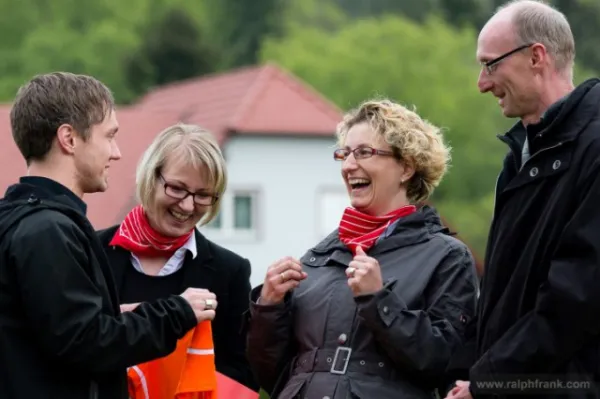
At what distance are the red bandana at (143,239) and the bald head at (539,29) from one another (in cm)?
175

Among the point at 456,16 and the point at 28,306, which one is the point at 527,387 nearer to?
the point at 28,306

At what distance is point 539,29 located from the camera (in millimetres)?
5078

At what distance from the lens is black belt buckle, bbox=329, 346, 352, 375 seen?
550cm

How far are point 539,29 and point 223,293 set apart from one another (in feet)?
6.38

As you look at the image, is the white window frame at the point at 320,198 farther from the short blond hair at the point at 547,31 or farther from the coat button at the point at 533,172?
the coat button at the point at 533,172

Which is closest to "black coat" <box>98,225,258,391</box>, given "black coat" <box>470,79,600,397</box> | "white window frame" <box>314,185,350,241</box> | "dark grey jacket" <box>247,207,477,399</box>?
"dark grey jacket" <box>247,207,477,399</box>

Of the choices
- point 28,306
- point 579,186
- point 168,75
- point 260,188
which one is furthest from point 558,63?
point 168,75

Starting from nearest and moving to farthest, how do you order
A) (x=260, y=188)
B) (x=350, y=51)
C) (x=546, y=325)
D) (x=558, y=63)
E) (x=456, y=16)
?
(x=546, y=325), (x=558, y=63), (x=260, y=188), (x=350, y=51), (x=456, y=16)

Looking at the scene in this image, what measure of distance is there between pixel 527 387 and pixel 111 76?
5964 cm

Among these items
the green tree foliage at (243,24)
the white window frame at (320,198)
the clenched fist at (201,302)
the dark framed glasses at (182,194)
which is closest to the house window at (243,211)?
the white window frame at (320,198)

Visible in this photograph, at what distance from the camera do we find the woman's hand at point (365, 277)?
5.33 meters

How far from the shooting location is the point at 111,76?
63.4m

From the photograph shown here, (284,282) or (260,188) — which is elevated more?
(284,282)

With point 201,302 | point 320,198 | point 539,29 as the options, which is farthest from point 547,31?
point 320,198
